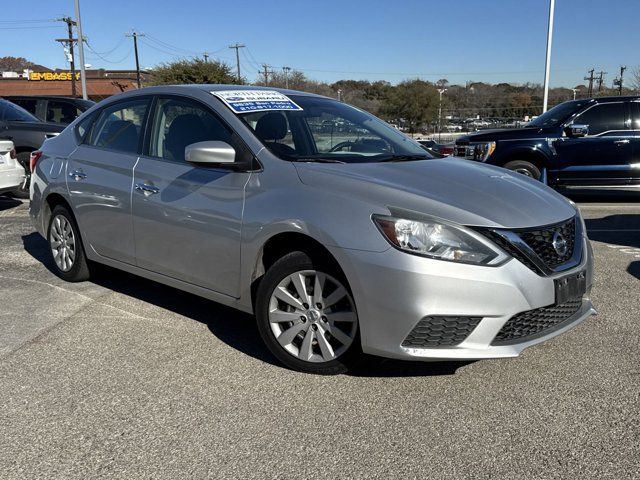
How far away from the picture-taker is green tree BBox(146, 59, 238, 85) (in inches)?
1497

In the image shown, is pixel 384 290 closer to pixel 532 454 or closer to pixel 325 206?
pixel 325 206

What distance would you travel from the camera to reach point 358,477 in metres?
2.46

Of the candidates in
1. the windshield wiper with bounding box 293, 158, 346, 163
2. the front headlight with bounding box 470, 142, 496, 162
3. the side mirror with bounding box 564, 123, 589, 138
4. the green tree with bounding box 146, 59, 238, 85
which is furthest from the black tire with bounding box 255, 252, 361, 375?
the green tree with bounding box 146, 59, 238, 85

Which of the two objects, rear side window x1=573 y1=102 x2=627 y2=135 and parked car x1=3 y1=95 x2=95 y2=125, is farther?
parked car x1=3 y1=95 x2=95 y2=125

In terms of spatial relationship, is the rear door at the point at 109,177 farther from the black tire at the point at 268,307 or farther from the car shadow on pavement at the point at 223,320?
the black tire at the point at 268,307

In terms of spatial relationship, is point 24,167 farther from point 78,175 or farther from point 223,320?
point 223,320

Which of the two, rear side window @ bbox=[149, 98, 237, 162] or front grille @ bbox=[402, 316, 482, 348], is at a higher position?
rear side window @ bbox=[149, 98, 237, 162]

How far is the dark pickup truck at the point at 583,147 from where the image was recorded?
9.90 m

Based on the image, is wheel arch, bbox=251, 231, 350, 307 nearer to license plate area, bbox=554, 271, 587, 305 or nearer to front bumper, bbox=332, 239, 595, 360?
front bumper, bbox=332, 239, 595, 360

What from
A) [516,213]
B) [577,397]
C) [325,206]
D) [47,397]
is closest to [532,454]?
[577,397]

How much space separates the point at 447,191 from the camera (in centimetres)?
324

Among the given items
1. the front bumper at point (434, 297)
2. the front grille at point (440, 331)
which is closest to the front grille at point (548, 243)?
the front bumper at point (434, 297)

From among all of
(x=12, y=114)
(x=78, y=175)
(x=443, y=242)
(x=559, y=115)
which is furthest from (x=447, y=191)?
(x=12, y=114)

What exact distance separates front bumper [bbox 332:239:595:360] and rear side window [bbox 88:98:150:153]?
2191 mm
